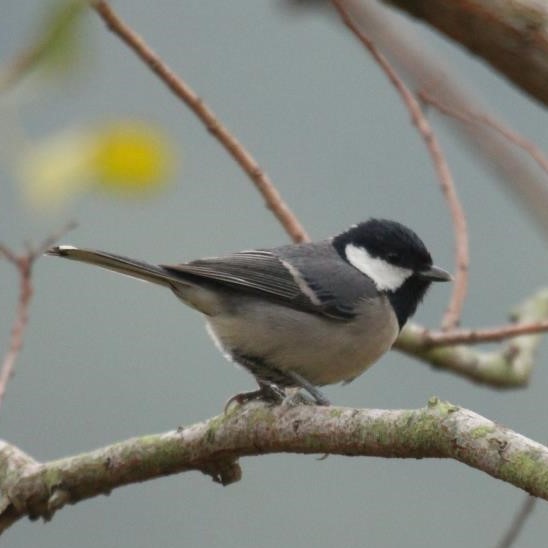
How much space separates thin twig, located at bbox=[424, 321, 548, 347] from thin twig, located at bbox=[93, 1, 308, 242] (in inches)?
28.5

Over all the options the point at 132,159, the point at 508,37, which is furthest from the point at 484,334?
the point at 132,159

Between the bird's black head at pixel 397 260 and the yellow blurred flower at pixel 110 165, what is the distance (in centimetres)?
288

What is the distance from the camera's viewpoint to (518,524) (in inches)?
118

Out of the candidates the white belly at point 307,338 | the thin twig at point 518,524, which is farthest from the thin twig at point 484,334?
Answer: the thin twig at point 518,524

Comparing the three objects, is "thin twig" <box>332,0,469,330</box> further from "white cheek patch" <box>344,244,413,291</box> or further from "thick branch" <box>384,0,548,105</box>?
"thick branch" <box>384,0,548,105</box>

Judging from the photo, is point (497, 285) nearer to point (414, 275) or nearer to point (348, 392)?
point (348, 392)

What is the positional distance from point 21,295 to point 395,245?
1.95 m

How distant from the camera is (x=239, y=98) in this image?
2350cm

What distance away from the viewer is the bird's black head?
193 inches

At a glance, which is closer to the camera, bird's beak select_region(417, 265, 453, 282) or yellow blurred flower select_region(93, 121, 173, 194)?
yellow blurred flower select_region(93, 121, 173, 194)

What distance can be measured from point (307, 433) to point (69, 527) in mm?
19193

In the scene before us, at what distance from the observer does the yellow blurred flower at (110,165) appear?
6.48 feet

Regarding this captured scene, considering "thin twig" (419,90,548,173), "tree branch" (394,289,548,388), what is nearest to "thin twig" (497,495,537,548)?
"thin twig" (419,90,548,173)

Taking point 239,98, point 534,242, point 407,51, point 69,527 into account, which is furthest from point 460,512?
point 407,51
